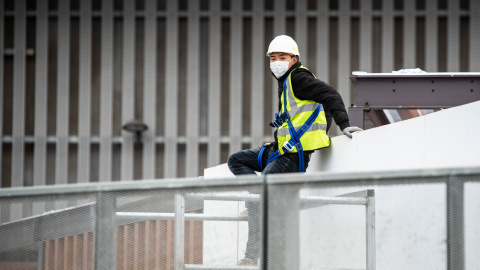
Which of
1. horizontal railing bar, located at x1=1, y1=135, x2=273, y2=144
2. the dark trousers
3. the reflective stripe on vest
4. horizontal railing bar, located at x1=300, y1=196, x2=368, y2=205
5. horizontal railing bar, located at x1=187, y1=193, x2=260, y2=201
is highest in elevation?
horizontal railing bar, located at x1=1, y1=135, x2=273, y2=144

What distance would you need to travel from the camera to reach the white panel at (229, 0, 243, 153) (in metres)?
20.5

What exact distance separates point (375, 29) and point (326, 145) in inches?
547

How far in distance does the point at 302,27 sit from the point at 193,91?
291 centimetres

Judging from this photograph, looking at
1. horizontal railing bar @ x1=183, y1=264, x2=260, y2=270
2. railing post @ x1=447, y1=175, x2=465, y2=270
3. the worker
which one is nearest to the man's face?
the worker

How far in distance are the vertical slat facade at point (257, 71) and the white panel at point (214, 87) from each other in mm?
786

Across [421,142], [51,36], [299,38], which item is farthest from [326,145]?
[51,36]

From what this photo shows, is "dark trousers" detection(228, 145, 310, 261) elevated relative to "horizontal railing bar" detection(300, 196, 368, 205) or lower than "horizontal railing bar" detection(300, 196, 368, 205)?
elevated

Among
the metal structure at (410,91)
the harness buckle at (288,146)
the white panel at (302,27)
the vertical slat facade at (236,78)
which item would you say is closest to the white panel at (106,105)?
the vertical slat facade at (236,78)

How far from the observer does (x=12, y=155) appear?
20.6 metres

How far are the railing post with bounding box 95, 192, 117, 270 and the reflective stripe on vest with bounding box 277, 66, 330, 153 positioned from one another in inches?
106

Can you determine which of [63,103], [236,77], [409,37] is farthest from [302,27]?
[63,103]

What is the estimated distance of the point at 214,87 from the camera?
2044cm

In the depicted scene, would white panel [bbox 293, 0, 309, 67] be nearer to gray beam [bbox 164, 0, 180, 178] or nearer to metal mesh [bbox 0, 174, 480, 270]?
gray beam [bbox 164, 0, 180, 178]

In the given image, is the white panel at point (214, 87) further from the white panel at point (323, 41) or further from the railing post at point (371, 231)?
the railing post at point (371, 231)
